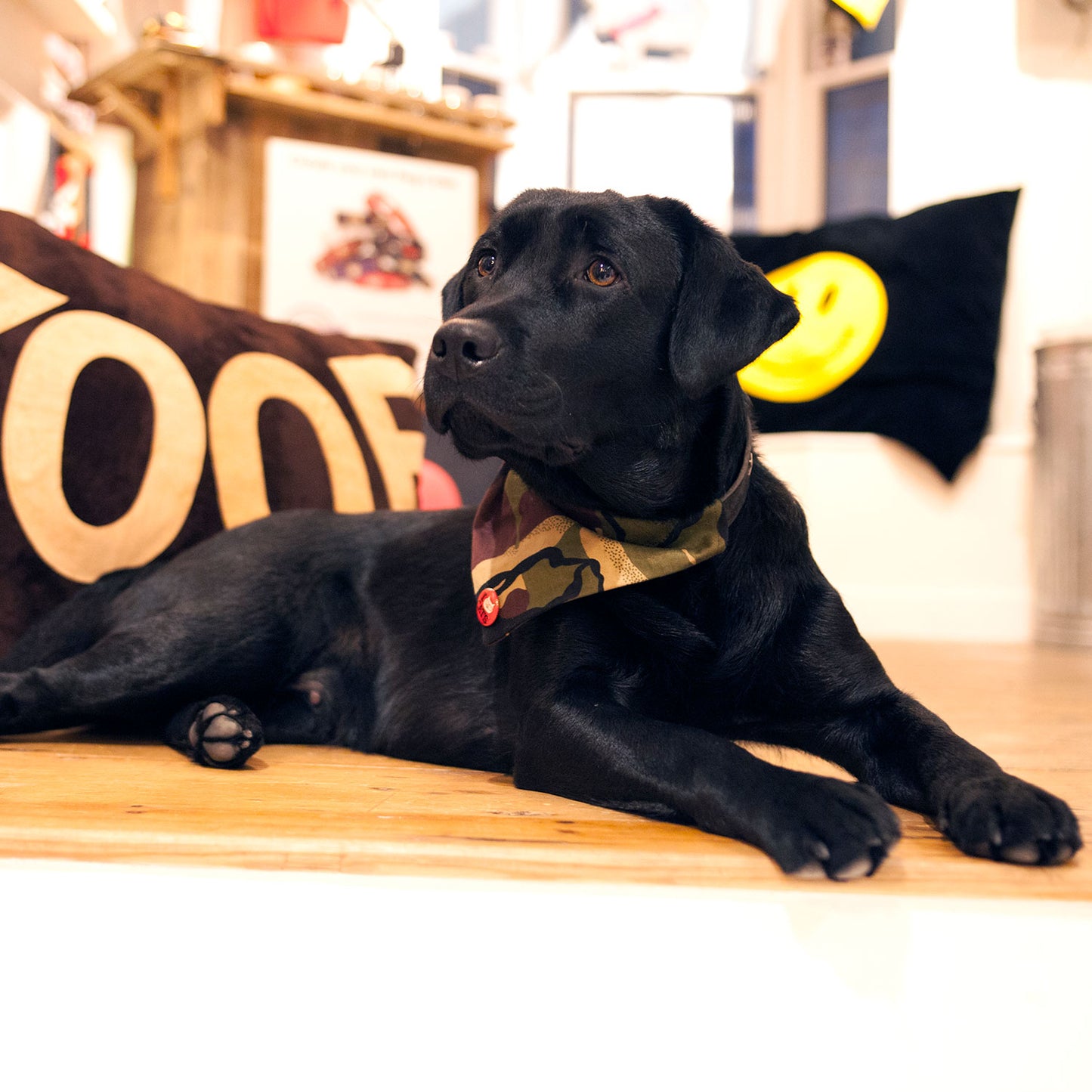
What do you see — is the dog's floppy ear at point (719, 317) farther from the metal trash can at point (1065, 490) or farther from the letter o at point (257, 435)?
the metal trash can at point (1065, 490)

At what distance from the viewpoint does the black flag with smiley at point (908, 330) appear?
4.01 metres

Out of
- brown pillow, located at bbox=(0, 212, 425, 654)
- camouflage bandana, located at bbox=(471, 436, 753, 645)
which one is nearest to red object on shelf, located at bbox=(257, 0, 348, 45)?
brown pillow, located at bbox=(0, 212, 425, 654)

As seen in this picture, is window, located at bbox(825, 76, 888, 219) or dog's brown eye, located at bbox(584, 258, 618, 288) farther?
window, located at bbox(825, 76, 888, 219)

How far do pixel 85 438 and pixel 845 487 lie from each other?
10.1 feet

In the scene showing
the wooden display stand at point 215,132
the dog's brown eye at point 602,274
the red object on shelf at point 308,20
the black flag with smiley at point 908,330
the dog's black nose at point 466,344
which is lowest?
Answer: the dog's black nose at point 466,344

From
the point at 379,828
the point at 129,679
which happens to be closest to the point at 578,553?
the point at 379,828

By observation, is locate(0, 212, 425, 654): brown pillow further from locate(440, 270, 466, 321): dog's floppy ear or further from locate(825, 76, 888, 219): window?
locate(825, 76, 888, 219): window

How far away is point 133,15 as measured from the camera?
4852mm

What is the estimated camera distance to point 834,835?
0.92 meters

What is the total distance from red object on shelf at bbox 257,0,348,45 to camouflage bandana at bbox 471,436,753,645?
12.4ft

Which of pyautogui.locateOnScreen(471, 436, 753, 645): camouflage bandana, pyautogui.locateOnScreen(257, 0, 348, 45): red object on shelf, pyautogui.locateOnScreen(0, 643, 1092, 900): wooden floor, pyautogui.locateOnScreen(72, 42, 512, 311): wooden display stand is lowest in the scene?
pyautogui.locateOnScreen(0, 643, 1092, 900): wooden floor

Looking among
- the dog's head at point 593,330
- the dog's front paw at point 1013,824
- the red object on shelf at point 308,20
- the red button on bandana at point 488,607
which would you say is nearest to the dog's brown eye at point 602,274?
the dog's head at point 593,330

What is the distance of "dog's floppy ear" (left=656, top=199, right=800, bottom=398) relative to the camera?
125cm

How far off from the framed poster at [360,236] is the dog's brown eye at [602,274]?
115 inches
